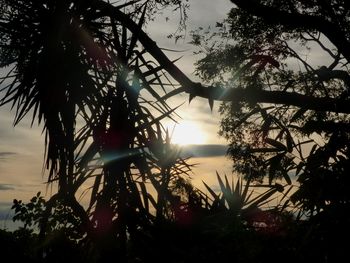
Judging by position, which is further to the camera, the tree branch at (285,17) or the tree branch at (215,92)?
the tree branch at (285,17)

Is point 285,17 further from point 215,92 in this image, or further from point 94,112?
point 94,112

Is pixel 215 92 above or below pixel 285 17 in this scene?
below

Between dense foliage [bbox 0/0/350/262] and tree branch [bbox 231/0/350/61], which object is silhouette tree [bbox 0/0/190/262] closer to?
dense foliage [bbox 0/0/350/262]

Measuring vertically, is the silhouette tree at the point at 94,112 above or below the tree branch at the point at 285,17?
below

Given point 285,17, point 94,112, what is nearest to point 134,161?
point 94,112

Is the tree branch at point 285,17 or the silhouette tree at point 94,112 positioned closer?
the silhouette tree at point 94,112

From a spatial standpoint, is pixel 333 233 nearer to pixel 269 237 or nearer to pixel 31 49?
pixel 269 237

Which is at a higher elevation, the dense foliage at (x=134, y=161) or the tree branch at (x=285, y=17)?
the tree branch at (x=285, y=17)

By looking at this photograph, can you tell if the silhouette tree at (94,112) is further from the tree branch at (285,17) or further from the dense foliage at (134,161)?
the tree branch at (285,17)

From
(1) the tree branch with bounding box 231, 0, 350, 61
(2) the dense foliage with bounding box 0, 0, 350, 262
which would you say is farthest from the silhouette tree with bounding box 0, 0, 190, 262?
(1) the tree branch with bounding box 231, 0, 350, 61

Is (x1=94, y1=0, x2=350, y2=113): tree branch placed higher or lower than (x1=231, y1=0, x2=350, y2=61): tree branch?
lower

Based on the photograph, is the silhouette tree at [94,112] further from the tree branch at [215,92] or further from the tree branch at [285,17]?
the tree branch at [285,17]

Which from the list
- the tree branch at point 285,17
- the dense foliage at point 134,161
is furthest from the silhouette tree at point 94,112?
the tree branch at point 285,17

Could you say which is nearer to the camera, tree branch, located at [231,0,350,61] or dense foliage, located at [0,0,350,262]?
dense foliage, located at [0,0,350,262]
